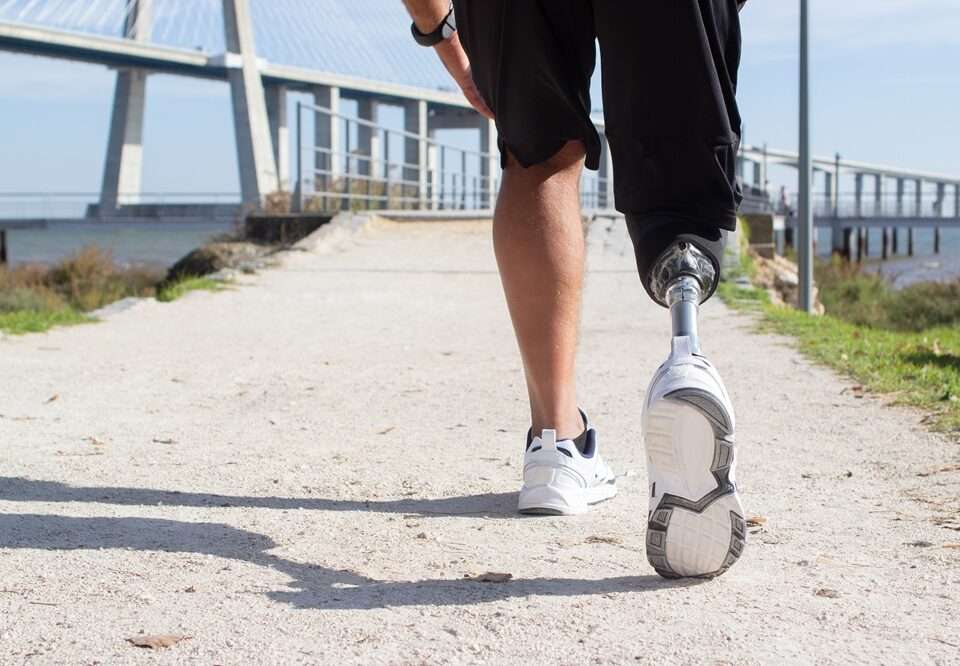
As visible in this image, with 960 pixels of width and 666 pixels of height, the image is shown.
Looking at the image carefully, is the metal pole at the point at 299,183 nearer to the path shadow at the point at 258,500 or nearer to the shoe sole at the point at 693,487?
the path shadow at the point at 258,500

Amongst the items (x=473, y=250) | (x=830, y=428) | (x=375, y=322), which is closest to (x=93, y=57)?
(x=473, y=250)

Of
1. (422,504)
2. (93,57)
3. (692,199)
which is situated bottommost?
(422,504)

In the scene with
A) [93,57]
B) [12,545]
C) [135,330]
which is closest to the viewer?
[12,545]

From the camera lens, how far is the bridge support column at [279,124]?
4312 centimetres

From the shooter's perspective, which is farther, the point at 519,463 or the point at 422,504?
the point at 519,463

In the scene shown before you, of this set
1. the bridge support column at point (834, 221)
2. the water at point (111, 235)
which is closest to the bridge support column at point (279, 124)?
the water at point (111, 235)

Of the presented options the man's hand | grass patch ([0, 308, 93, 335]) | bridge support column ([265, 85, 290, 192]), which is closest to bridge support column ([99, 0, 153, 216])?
bridge support column ([265, 85, 290, 192])

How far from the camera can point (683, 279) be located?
1.52 m

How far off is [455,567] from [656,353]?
285cm

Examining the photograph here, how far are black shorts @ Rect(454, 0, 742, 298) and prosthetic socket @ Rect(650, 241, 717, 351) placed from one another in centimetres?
2

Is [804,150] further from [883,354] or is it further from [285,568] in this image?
[285,568]

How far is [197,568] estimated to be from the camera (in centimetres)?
150

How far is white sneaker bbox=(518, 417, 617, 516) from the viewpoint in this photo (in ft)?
6.04

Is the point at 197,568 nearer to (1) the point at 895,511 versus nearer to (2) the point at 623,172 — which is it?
(2) the point at 623,172
